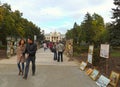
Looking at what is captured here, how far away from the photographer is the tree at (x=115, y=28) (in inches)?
Result: 1827

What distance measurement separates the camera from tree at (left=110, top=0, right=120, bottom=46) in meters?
46.4

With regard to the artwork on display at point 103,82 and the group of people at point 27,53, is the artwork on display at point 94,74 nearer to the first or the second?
the artwork on display at point 103,82

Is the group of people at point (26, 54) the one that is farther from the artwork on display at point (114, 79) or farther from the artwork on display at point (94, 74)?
the artwork on display at point (114, 79)

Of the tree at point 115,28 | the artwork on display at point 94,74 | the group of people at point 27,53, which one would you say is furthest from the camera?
the tree at point 115,28

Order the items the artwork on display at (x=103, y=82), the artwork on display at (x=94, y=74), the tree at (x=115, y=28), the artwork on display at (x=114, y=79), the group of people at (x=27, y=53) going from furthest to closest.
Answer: the tree at (x=115, y=28) < the group of people at (x=27, y=53) < the artwork on display at (x=94, y=74) < the artwork on display at (x=103, y=82) < the artwork on display at (x=114, y=79)

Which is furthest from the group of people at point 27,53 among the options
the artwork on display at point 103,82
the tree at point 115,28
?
the tree at point 115,28

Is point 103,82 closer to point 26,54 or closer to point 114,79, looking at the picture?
point 114,79

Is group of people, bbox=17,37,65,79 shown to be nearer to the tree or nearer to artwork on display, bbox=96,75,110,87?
artwork on display, bbox=96,75,110,87

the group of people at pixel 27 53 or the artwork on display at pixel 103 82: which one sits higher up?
the group of people at pixel 27 53

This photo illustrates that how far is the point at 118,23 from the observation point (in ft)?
156

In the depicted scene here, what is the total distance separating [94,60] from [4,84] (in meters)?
8.78

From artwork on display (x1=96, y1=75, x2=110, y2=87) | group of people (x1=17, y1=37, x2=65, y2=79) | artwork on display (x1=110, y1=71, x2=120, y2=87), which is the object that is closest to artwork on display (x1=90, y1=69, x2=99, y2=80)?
artwork on display (x1=96, y1=75, x2=110, y2=87)

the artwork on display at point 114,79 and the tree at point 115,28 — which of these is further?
the tree at point 115,28

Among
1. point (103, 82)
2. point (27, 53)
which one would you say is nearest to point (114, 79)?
point (103, 82)
